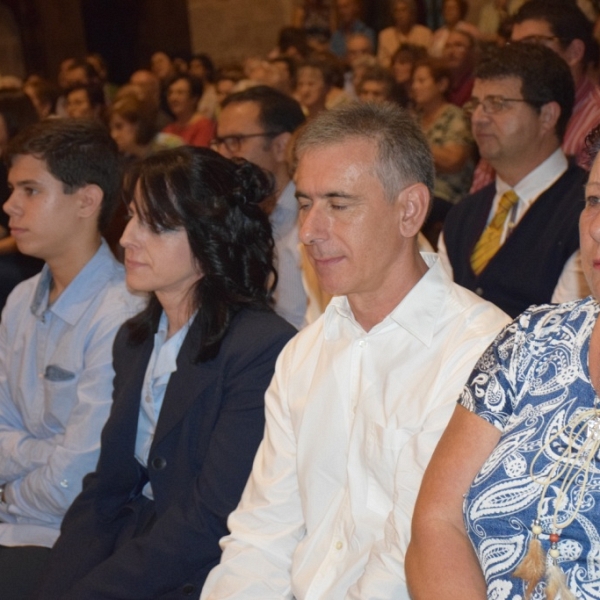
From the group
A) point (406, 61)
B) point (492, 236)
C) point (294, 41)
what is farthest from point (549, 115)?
point (294, 41)

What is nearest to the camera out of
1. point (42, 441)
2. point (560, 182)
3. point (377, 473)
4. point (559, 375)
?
point (559, 375)

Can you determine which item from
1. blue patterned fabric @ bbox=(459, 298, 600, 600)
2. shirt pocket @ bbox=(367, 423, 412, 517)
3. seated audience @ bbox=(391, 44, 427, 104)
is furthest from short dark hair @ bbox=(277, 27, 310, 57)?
blue patterned fabric @ bbox=(459, 298, 600, 600)

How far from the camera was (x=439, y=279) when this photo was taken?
1.99 metres

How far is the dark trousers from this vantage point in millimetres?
2393

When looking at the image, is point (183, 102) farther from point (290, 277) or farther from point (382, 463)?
point (382, 463)

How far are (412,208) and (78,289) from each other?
3.93 ft

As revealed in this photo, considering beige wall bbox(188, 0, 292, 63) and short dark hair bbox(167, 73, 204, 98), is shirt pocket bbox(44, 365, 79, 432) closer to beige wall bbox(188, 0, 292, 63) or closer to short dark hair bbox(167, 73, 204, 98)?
short dark hair bbox(167, 73, 204, 98)

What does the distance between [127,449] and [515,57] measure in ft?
6.75

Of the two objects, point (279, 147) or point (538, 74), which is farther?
point (279, 147)

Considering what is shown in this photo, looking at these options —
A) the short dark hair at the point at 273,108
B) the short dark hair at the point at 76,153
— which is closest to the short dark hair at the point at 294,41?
the short dark hair at the point at 273,108

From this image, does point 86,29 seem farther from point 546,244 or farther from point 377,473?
point 377,473

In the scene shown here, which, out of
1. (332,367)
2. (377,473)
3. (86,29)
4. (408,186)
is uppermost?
(408,186)

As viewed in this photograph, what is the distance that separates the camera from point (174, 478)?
226 centimetres

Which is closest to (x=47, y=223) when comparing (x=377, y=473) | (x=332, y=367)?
(x=332, y=367)
